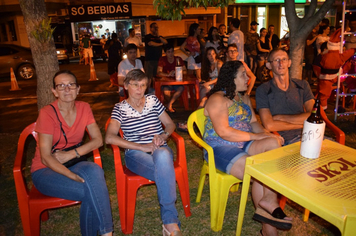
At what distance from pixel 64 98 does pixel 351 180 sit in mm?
2224

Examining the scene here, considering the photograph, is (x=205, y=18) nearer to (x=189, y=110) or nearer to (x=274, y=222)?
(x=189, y=110)

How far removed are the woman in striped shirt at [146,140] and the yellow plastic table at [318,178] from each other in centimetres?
62

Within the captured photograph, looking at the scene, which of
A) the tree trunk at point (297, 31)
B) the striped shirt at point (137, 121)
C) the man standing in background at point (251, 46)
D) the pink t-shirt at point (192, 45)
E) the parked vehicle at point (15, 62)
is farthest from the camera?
the parked vehicle at point (15, 62)

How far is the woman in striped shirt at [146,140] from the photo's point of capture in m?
2.38

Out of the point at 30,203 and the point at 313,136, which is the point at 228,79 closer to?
the point at 313,136

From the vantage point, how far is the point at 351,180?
1686mm

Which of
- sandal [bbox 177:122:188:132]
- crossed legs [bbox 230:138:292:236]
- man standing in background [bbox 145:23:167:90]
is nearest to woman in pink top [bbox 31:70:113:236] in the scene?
crossed legs [bbox 230:138:292:236]

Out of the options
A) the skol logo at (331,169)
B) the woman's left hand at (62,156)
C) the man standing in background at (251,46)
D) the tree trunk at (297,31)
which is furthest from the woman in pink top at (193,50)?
the skol logo at (331,169)

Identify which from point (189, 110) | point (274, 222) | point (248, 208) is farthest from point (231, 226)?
point (189, 110)

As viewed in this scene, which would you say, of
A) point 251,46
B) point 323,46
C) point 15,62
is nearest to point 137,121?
point 323,46

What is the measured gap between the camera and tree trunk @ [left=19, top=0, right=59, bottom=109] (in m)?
3.83

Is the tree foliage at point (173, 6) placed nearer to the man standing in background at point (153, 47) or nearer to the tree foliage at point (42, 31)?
the tree foliage at point (42, 31)

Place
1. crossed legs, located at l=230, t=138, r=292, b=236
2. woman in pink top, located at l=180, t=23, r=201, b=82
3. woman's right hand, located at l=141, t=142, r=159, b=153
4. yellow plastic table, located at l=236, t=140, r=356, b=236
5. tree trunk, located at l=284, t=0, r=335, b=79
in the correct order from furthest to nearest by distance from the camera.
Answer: woman in pink top, located at l=180, t=23, r=201, b=82, tree trunk, located at l=284, t=0, r=335, b=79, woman's right hand, located at l=141, t=142, r=159, b=153, crossed legs, located at l=230, t=138, r=292, b=236, yellow plastic table, located at l=236, t=140, r=356, b=236

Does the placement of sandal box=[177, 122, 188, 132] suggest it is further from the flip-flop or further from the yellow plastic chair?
the flip-flop
